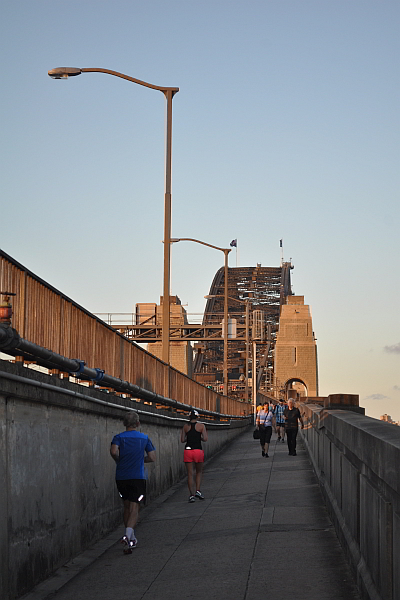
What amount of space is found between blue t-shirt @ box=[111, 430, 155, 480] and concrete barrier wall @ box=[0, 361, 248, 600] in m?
0.50

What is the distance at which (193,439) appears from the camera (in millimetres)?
17516

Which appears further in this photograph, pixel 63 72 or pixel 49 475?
pixel 63 72

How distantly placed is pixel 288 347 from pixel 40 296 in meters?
120

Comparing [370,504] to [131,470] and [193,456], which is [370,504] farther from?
[193,456]

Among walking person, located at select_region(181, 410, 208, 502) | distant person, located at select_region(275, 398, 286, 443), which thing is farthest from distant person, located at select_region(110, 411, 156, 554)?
distant person, located at select_region(275, 398, 286, 443)

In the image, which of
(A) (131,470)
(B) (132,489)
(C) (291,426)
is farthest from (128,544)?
(C) (291,426)

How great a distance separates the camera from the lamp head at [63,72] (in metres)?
21.3

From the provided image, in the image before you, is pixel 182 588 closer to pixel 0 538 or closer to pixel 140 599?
pixel 140 599

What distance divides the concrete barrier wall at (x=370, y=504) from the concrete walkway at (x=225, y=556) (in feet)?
1.33

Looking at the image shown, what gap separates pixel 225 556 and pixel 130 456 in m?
1.75

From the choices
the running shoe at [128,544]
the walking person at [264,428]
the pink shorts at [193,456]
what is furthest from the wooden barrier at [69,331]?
the walking person at [264,428]

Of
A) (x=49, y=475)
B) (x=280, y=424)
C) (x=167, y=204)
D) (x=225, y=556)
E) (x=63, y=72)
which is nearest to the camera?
(x=49, y=475)

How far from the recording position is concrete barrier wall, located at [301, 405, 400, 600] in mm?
6375

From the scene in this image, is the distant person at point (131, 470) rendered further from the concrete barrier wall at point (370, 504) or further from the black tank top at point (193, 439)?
the black tank top at point (193, 439)
